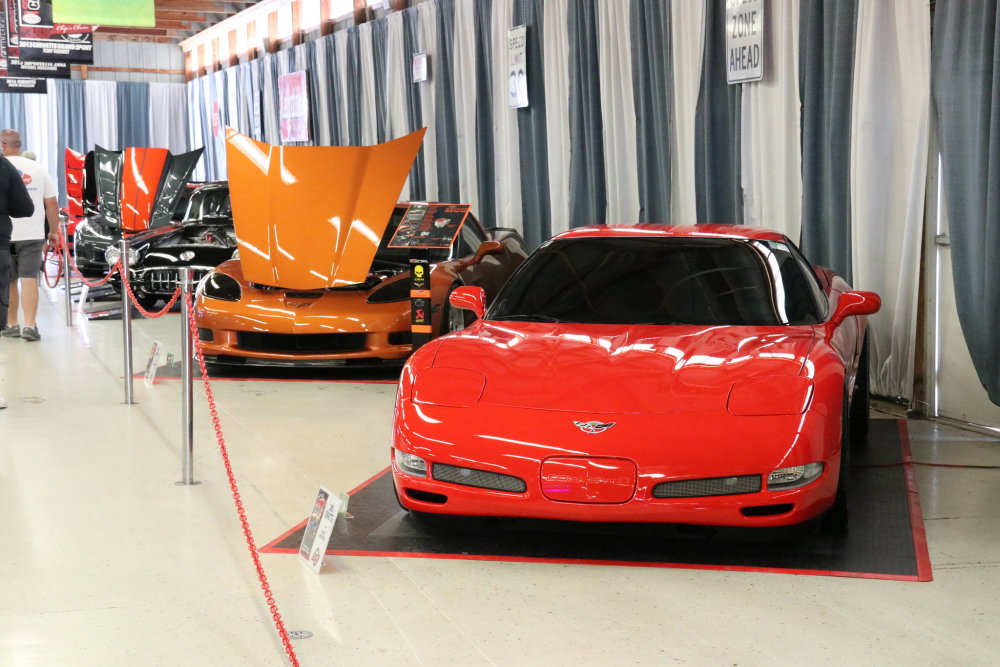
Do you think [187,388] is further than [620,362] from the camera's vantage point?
Yes

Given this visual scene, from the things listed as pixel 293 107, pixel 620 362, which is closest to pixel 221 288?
pixel 620 362

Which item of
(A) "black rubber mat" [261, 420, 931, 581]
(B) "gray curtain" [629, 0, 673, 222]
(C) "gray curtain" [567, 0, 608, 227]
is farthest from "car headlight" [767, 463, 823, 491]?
(C) "gray curtain" [567, 0, 608, 227]

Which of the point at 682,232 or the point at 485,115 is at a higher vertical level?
the point at 485,115

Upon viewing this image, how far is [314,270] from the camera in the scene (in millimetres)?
7043

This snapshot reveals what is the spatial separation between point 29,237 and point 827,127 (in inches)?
245

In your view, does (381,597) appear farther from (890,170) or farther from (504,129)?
(504,129)

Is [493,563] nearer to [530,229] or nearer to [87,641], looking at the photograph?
[87,641]

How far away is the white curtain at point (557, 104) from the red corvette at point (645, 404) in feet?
18.1

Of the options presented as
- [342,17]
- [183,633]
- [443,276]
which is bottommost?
[183,633]

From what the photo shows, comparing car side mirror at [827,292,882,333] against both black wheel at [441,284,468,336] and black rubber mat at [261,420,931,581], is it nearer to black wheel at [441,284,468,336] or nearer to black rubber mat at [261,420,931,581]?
black rubber mat at [261,420,931,581]

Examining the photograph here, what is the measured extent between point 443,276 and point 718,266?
300cm

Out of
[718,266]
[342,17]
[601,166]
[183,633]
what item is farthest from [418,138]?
[342,17]

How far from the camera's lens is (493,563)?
347 cm

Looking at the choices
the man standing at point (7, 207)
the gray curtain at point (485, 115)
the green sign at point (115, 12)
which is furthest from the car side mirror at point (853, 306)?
the green sign at point (115, 12)
